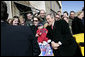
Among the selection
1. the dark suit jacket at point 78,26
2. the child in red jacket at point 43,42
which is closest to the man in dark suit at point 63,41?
the dark suit jacket at point 78,26

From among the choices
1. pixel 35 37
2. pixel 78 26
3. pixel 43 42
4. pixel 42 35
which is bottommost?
pixel 43 42

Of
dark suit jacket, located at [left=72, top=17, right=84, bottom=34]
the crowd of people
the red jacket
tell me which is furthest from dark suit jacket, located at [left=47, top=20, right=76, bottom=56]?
the red jacket

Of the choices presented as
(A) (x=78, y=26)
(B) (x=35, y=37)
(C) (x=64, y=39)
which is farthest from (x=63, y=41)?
(B) (x=35, y=37)

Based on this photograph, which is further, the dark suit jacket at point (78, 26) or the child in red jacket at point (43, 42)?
the child in red jacket at point (43, 42)

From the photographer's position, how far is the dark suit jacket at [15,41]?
142 centimetres

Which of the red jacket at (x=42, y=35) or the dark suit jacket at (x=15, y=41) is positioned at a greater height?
the dark suit jacket at (x=15, y=41)

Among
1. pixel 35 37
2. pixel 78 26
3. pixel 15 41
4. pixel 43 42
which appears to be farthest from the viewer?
pixel 43 42

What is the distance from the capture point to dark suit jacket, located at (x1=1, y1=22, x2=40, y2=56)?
56.1 inches

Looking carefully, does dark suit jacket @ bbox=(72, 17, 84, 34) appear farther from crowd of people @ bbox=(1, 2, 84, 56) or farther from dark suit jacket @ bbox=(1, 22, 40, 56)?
dark suit jacket @ bbox=(1, 22, 40, 56)

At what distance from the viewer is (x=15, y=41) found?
145 centimetres

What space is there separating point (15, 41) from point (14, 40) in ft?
0.05

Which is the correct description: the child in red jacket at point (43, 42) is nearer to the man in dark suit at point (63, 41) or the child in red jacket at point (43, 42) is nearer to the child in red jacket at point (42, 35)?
the child in red jacket at point (42, 35)

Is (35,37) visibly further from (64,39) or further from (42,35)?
(42,35)

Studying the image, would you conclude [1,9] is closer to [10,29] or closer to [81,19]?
[10,29]
